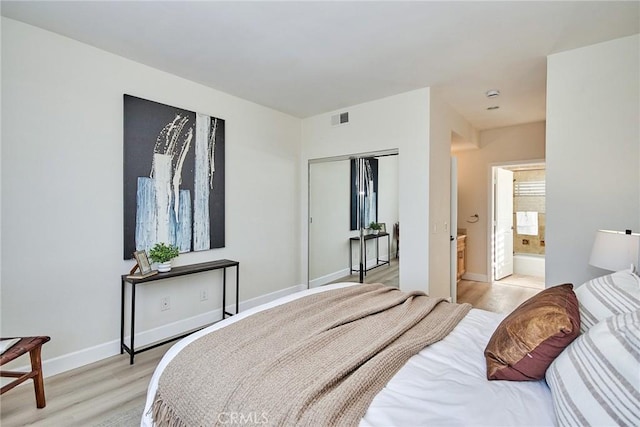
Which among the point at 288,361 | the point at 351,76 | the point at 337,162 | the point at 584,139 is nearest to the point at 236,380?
the point at 288,361

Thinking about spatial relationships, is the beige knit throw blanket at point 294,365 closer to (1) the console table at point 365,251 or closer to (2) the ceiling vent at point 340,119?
(1) the console table at point 365,251

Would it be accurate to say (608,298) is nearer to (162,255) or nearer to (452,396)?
(452,396)

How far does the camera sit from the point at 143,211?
8.75 feet

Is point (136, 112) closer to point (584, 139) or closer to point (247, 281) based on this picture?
point (247, 281)

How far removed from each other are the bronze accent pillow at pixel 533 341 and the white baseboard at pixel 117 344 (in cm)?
276

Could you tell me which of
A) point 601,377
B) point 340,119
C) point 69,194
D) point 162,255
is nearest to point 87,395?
point 162,255

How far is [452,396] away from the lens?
3.35ft

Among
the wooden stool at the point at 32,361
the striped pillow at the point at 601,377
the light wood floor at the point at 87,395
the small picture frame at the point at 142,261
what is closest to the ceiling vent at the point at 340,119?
the small picture frame at the point at 142,261

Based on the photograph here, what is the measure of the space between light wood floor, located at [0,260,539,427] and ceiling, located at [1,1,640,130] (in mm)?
2516

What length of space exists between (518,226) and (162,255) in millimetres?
6904

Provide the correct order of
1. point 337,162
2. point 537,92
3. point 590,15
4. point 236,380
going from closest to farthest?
1. point 236,380
2. point 590,15
3. point 537,92
4. point 337,162

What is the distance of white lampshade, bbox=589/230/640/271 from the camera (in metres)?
1.78

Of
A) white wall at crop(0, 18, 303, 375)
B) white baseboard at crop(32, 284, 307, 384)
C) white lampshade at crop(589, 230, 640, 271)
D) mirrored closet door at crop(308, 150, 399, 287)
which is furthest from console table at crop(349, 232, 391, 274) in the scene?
white lampshade at crop(589, 230, 640, 271)

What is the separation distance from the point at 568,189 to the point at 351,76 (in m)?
2.08
